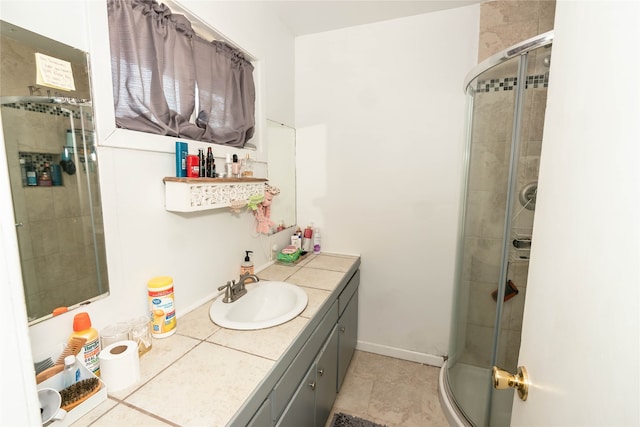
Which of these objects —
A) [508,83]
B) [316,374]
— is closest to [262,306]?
[316,374]

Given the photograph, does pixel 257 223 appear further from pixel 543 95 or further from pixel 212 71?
pixel 543 95

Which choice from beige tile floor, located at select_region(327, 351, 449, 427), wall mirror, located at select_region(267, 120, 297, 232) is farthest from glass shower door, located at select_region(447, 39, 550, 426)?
wall mirror, located at select_region(267, 120, 297, 232)

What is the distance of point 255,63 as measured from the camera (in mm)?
1785

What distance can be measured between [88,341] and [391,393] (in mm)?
1725

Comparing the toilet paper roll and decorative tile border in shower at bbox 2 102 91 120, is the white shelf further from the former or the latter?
the toilet paper roll

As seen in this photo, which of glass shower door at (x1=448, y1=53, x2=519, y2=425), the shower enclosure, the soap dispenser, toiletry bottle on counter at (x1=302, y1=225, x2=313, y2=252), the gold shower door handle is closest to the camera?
the gold shower door handle

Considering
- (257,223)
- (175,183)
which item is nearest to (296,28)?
(257,223)

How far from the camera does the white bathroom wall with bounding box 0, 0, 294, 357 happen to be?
0.85 metres

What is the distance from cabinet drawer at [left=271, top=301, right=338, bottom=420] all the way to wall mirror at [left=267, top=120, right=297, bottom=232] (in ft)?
2.89

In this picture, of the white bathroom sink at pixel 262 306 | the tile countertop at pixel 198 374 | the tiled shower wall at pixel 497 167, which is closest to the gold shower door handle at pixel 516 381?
the tile countertop at pixel 198 374

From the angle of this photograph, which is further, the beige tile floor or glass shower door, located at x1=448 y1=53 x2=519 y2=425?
the beige tile floor

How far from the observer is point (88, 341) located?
2.79 feet

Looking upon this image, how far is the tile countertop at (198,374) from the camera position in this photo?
2.44 ft

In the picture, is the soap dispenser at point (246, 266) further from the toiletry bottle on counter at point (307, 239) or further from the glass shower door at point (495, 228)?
the glass shower door at point (495, 228)
